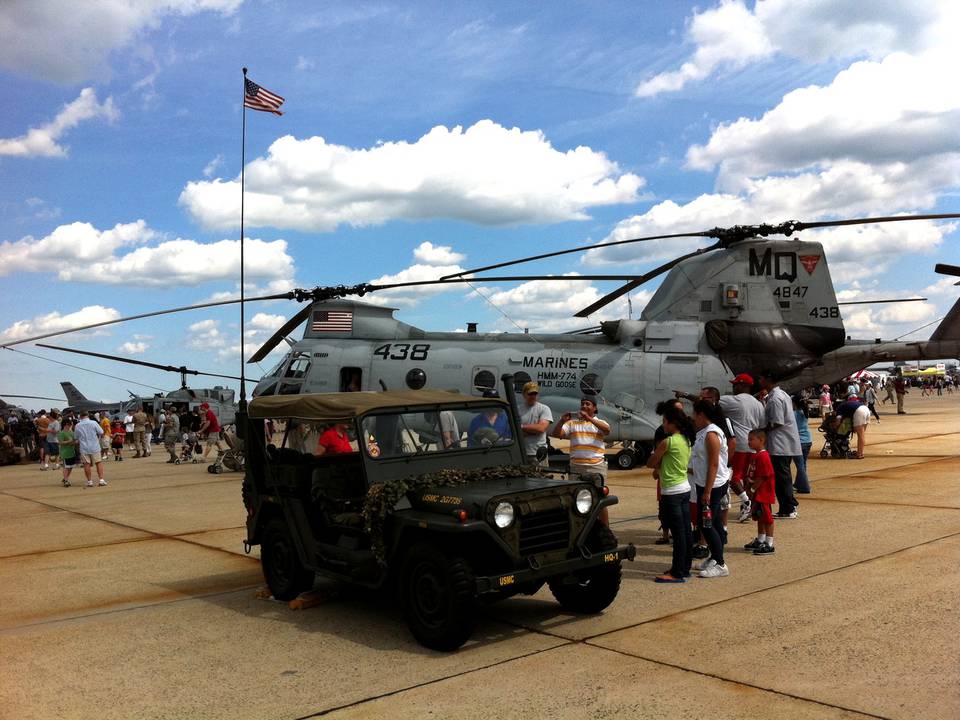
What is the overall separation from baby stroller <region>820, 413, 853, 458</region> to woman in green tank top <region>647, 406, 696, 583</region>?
1155cm

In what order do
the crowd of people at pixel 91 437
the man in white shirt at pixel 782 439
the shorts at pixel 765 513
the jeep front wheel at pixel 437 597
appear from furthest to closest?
the crowd of people at pixel 91 437, the man in white shirt at pixel 782 439, the shorts at pixel 765 513, the jeep front wheel at pixel 437 597

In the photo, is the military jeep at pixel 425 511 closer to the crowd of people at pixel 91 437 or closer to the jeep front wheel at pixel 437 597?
the jeep front wheel at pixel 437 597

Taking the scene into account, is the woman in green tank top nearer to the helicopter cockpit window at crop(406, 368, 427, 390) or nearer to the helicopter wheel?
the helicopter wheel

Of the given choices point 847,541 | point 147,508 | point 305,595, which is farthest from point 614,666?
point 147,508

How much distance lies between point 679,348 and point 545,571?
12.5 meters

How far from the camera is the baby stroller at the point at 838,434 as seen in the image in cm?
1736

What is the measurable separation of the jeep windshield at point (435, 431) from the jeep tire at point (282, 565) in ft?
4.18

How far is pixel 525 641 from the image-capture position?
5.67 metres

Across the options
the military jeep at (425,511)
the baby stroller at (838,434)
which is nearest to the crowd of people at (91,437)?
the military jeep at (425,511)

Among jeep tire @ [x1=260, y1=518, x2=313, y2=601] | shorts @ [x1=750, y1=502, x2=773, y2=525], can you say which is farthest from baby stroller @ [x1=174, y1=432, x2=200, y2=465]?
shorts @ [x1=750, y1=502, x2=773, y2=525]

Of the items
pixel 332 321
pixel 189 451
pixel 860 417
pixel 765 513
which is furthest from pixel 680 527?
pixel 189 451

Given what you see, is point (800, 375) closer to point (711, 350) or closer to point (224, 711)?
point (711, 350)

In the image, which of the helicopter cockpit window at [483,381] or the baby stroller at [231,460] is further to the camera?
the baby stroller at [231,460]

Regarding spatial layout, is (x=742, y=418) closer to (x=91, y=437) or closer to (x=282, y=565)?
(x=282, y=565)
